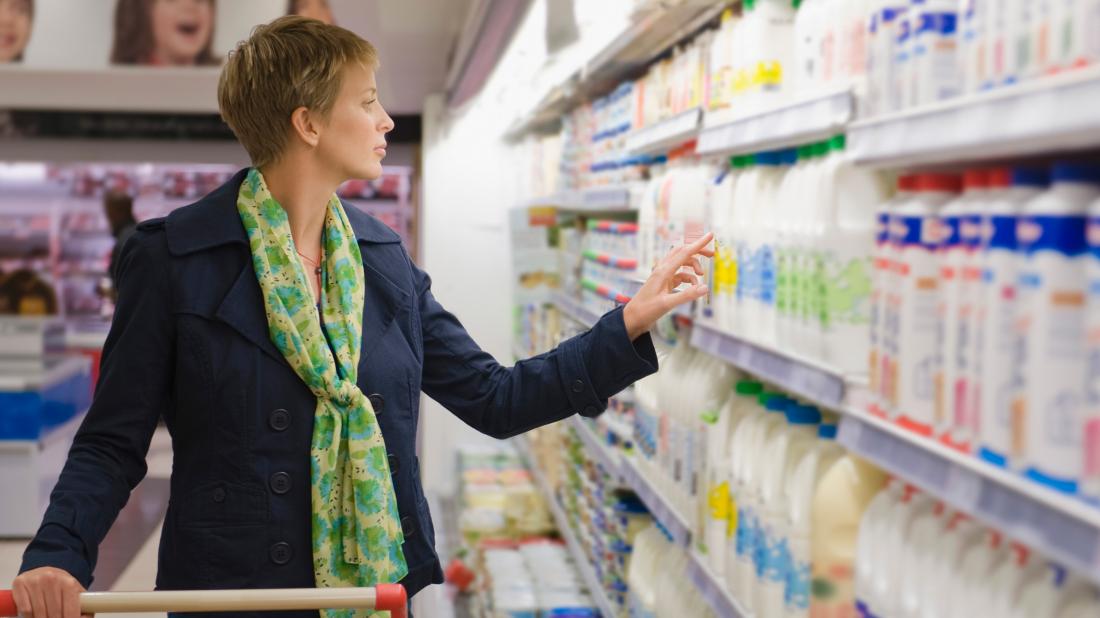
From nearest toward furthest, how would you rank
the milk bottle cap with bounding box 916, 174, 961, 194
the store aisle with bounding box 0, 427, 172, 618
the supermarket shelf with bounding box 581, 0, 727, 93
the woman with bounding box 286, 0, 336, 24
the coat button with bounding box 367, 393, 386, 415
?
1. the milk bottle cap with bounding box 916, 174, 961, 194
2. the coat button with bounding box 367, 393, 386, 415
3. the supermarket shelf with bounding box 581, 0, 727, 93
4. the store aisle with bounding box 0, 427, 172, 618
5. the woman with bounding box 286, 0, 336, 24

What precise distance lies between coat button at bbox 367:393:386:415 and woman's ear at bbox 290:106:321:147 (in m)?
0.44

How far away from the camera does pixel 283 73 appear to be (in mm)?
2008

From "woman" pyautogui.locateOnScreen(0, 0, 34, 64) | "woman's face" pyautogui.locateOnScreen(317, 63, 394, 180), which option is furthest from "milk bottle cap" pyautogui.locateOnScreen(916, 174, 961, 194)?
"woman" pyautogui.locateOnScreen(0, 0, 34, 64)

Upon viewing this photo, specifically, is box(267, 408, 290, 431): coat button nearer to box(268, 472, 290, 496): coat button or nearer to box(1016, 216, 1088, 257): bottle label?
box(268, 472, 290, 496): coat button

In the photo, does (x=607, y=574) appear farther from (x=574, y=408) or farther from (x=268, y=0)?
(x=268, y=0)

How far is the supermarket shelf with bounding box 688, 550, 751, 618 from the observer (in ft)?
7.55

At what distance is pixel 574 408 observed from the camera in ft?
7.19

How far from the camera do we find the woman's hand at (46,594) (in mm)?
1789

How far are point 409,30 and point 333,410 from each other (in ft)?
15.6

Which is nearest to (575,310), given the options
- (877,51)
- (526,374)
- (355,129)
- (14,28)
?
(526,374)

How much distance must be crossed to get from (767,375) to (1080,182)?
95 centimetres

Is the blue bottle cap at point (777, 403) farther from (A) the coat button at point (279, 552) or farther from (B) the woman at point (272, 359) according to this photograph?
(A) the coat button at point (279, 552)

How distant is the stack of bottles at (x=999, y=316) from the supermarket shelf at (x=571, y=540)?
2.51m

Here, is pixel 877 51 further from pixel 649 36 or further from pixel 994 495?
pixel 649 36
